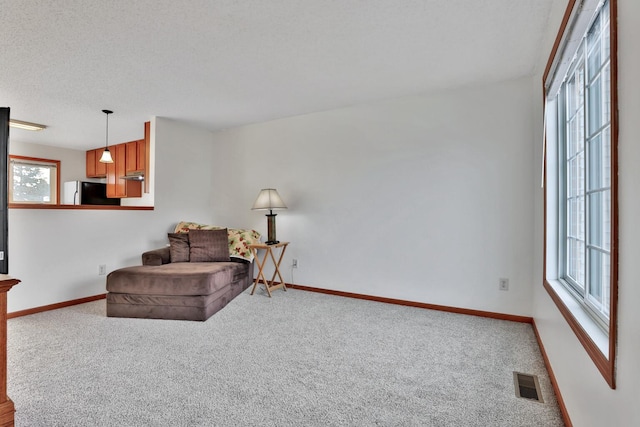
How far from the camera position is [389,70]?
2.91 m

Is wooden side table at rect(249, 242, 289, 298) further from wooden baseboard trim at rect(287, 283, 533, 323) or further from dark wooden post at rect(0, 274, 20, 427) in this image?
dark wooden post at rect(0, 274, 20, 427)

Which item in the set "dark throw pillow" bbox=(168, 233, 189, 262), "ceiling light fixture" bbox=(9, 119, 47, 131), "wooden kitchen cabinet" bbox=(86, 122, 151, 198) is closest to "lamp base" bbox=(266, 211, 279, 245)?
"dark throw pillow" bbox=(168, 233, 189, 262)

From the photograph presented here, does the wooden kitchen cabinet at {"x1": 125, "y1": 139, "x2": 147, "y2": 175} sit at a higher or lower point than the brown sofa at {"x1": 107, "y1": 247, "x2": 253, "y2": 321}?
higher

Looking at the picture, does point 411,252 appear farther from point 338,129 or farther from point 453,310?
point 338,129

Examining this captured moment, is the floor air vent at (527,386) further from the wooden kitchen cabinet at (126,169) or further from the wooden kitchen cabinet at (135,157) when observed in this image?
the wooden kitchen cabinet at (135,157)

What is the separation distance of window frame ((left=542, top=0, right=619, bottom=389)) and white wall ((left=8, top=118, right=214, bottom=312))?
4.19m

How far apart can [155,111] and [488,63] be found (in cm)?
368

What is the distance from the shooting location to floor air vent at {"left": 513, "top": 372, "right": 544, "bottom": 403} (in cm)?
180

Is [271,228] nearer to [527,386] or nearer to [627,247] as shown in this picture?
[527,386]

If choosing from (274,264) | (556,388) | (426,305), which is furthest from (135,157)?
(556,388)

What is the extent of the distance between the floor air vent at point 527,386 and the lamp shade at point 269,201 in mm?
2886

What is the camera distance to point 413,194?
351cm

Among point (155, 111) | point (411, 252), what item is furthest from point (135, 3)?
point (411, 252)

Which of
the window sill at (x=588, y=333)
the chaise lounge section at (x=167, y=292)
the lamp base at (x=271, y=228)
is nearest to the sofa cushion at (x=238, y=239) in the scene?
the lamp base at (x=271, y=228)
